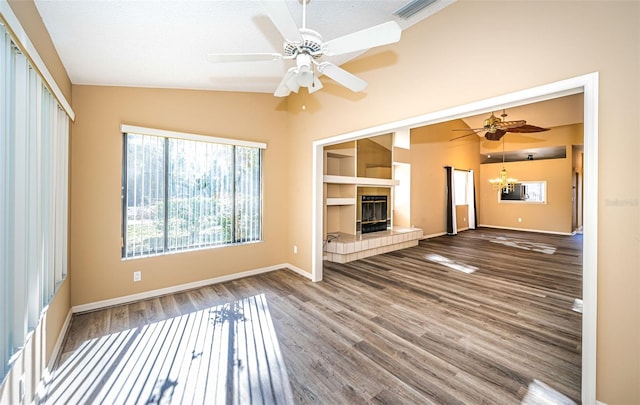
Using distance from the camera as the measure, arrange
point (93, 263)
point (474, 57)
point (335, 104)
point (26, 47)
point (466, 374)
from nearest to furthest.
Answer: point (26, 47), point (466, 374), point (474, 57), point (93, 263), point (335, 104)

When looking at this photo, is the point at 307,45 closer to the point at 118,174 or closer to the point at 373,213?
the point at 118,174

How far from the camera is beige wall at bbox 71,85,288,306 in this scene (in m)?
2.85

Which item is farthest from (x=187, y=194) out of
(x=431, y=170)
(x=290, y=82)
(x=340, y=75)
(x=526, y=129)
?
(x=431, y=170)

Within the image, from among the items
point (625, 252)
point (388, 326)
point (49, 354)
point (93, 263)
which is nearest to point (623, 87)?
point (625, 252)

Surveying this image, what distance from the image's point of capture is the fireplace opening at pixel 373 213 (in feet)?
20.1

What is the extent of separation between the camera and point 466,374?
1.93 metres

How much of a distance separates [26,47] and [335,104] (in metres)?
2.93

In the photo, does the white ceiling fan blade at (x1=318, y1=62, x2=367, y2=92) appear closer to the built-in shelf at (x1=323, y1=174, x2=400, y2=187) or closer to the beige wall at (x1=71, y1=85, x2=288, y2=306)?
the beige wall at (x1=71, y1=85, x2=288, y2=306)

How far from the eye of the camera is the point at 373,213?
21.0 ft

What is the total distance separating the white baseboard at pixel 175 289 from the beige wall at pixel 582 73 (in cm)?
307

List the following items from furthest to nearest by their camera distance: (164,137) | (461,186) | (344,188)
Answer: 1. (461,186)
2. (344,188)
3. (164,137)

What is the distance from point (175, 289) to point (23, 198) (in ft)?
7.44

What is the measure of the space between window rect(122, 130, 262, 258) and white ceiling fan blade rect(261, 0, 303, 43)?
245cm

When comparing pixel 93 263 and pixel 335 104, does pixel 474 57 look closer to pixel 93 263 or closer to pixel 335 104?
pixel 335 104
